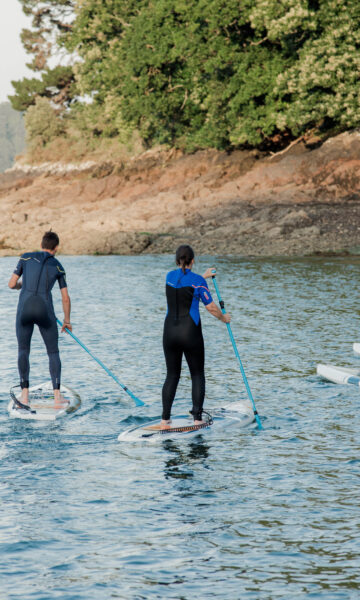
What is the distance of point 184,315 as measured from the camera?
33.7 ft

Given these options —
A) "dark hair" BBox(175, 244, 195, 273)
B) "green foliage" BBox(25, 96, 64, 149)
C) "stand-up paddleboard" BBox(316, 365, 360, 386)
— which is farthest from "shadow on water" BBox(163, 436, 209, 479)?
"green foliage" BBox(25, 96, 64, 149)

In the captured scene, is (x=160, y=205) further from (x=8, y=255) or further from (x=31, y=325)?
(x=31, y=325)

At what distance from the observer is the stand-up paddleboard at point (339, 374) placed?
13922 millimetres

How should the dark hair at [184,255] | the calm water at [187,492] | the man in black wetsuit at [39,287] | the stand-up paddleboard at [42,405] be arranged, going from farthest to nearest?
the stand-up paddleboard at [42,405], the man in black wetsuit at [39,287], the dark hair at [184,255], the calm water at [187,492]

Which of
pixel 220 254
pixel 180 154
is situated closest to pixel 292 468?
pixel 220 254

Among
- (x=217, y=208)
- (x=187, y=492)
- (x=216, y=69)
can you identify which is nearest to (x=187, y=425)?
(x=187, y=492)

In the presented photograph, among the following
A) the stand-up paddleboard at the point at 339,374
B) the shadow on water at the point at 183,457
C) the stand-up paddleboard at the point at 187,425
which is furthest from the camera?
the stand-up paddleboard at the point at 339,374

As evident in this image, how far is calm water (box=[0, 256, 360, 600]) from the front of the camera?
6.74 m

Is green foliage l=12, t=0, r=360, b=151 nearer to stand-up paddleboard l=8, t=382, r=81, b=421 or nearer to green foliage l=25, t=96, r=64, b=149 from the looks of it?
green foliage l=25, t=96, r=64, b=149

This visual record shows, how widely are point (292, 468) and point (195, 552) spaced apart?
2.59 m

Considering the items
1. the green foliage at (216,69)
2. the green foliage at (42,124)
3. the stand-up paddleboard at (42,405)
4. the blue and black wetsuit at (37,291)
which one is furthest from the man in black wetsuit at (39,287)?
the green foliage at (42,124)

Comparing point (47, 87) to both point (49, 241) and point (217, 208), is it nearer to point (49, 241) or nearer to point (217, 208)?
point (217, 208)

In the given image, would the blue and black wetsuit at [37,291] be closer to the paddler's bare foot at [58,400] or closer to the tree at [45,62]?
the paddler's bare foot at [58,400]

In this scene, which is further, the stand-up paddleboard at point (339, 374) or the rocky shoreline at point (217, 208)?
the rocky shoreline at point (217, 208)
